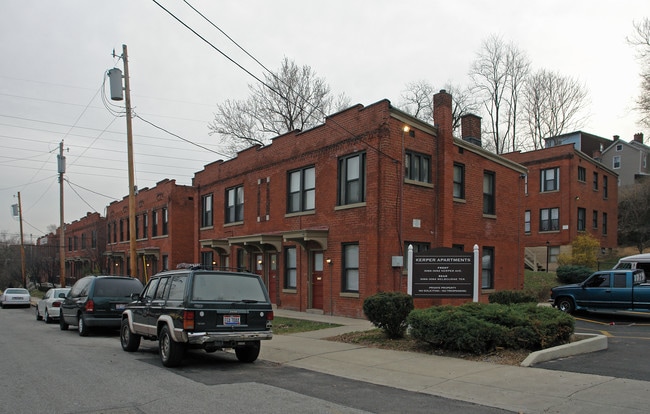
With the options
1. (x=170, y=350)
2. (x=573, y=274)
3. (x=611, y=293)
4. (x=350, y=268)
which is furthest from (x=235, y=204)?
(x=573, y=274)

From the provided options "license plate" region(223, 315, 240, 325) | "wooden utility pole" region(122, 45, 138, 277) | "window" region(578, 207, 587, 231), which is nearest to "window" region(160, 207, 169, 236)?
"wooden utility pole" region(122, 45, 138, 277)

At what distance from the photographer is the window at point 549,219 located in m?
35.8

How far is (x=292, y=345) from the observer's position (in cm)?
1256

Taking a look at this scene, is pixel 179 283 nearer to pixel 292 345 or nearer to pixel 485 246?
pixel 292 345

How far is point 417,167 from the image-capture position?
18.8 meters

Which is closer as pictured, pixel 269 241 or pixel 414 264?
pixel 414 264

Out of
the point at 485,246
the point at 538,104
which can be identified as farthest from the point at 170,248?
the point at 538,104

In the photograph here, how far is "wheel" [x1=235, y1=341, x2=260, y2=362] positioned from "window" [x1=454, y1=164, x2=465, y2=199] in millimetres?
12502

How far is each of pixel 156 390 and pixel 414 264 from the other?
8019mm

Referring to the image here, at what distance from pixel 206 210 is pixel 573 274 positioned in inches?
816

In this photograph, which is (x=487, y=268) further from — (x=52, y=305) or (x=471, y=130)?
(x=52, y=305)

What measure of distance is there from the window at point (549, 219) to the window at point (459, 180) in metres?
18.4

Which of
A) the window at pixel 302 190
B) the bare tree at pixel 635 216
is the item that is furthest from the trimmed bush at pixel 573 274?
the bare tree at pixel 635 216

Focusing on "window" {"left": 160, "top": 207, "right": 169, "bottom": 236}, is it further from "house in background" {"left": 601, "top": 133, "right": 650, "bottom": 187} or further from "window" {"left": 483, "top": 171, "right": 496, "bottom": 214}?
"house in background" {"left": 601, "top": 133, "right": 650, "bottom": 187}
